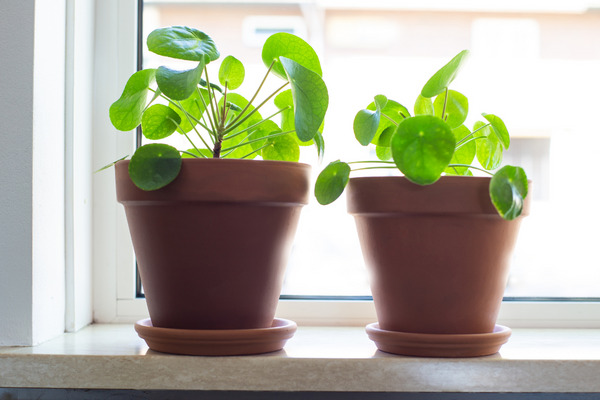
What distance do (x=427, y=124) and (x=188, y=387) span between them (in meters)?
0.44

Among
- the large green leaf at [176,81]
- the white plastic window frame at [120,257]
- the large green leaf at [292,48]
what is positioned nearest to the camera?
the large green leaf at [176,81]

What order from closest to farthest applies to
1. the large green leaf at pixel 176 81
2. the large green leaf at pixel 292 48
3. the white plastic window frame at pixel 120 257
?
the large green leaf at pixel 176 81 → the large green leaf at pixel 292 48 → the white plastic window frame at pixel 120 257

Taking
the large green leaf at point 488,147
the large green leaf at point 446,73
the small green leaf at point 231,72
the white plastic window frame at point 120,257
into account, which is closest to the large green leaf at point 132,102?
the small green leaf at point 231,72

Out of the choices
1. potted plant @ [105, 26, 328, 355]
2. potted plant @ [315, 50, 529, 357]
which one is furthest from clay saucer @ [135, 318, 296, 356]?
potted plant @ [315, 50, 529, 357]

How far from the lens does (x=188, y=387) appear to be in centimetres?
78

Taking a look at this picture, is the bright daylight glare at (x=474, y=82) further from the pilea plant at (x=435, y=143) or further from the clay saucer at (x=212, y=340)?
the clay saucer at (x=212, y=340)

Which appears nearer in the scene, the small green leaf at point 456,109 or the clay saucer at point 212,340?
the clay saucer at point 212,340

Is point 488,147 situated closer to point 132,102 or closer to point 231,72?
point 231,72

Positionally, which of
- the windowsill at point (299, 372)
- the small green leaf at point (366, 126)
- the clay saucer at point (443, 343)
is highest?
the small green leaf at point (366, 126)

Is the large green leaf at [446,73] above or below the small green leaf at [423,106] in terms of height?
above

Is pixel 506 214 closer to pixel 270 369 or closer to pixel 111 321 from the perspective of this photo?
pixel 270 369

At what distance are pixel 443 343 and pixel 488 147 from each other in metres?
0.31

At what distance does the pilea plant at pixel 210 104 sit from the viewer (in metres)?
0.75

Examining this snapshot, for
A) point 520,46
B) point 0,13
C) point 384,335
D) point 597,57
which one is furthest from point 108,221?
point 597,57
